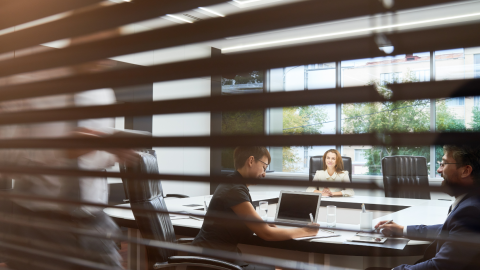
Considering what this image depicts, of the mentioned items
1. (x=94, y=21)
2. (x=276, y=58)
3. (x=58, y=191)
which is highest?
(x=94, y=21)

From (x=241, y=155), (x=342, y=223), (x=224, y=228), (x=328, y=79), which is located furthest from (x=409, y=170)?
(x=328, y=79)

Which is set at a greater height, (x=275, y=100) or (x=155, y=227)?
(x=275, y=100)

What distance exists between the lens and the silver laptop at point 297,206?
2520mm

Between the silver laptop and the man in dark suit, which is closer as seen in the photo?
the man in dark suit

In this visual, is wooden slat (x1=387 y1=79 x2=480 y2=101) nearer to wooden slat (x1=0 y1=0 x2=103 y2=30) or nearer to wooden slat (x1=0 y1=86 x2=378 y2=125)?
wooden slat (x1=0 y1=86 x2=378 y2=125)

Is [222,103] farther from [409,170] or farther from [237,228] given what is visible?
[409,170]

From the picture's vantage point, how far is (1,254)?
987 mm

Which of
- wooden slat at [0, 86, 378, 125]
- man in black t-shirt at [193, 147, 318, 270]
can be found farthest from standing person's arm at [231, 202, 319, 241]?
wooden slat at [0, 86, 378, 125]

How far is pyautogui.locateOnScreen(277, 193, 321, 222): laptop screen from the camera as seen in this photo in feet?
8.28

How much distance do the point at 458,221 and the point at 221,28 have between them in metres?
1.08

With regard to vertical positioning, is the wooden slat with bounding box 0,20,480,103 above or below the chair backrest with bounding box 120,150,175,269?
above

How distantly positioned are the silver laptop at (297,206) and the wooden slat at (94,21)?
1991 millimetres

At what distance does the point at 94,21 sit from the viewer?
2.38 feet

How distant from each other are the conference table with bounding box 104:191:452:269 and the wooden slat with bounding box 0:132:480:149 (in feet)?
2.70
